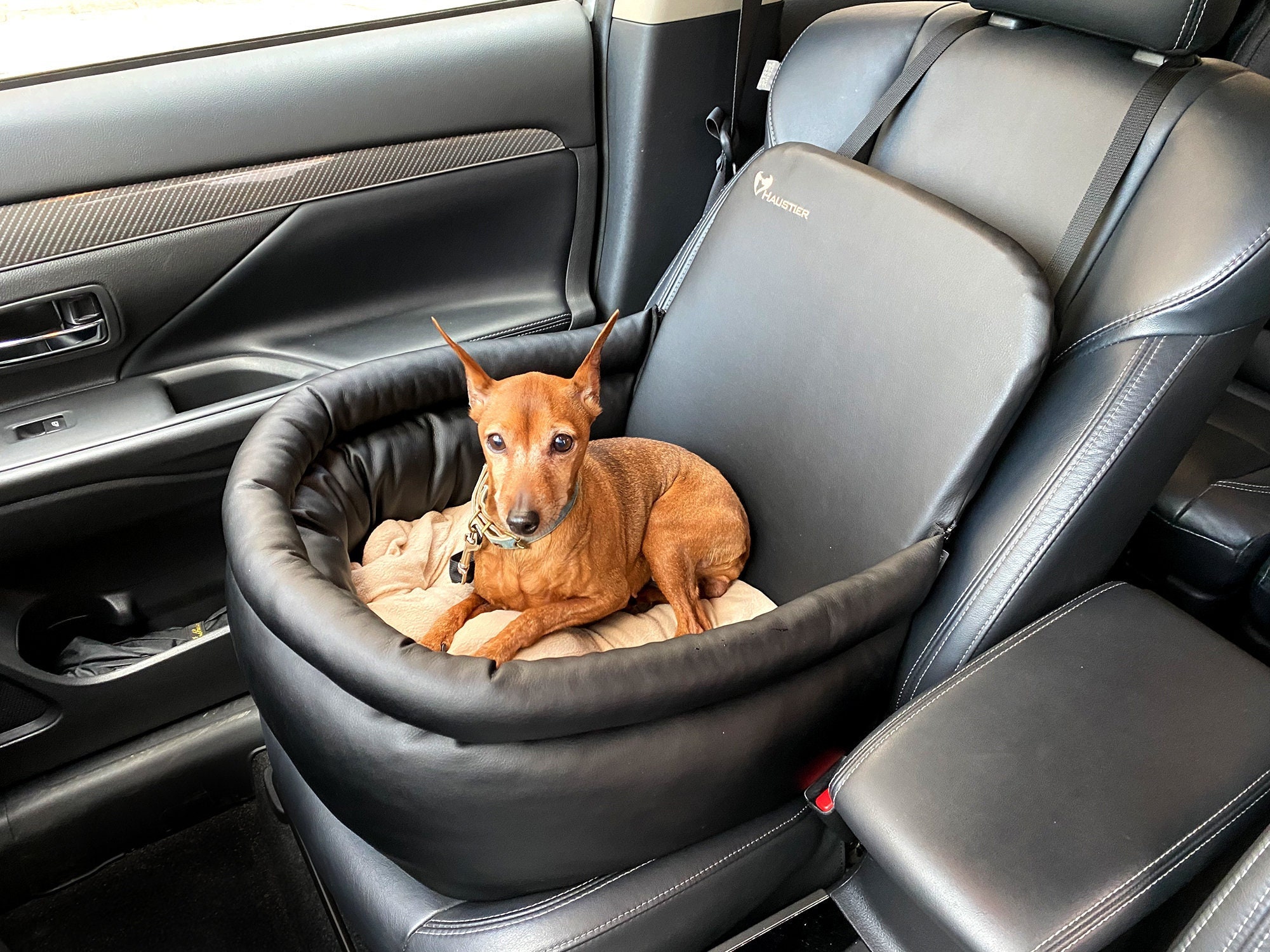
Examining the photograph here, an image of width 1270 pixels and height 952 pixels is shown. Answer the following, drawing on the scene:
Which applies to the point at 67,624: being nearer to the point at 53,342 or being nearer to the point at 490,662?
the point at 53,342

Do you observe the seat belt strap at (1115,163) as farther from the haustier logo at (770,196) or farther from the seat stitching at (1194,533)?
the seat stitching at (1194,533)

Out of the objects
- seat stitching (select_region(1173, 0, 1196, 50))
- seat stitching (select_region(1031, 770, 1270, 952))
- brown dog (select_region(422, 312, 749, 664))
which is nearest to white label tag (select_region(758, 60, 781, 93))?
brown dog (select_region(422, 312, 749, 664))

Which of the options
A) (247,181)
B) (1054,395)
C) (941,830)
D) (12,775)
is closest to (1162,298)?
(1054,395)

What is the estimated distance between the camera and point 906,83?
6.27 feet

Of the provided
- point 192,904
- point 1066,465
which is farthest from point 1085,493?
point 192,904

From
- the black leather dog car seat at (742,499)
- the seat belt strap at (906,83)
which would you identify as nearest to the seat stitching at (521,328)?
the black leather dog car seat at (742,499)

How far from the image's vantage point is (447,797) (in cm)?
131

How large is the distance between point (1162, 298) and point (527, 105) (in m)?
1.52

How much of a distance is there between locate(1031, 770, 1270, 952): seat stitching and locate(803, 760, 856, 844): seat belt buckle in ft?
1.11

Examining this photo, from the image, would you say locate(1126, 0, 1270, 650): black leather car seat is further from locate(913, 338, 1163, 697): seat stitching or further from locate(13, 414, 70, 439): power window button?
locate(13, 414, 70, 439): power window button

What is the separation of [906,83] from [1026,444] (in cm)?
82

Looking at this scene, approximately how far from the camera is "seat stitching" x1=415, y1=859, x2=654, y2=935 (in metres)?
1.43

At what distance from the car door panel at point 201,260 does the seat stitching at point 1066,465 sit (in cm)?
145

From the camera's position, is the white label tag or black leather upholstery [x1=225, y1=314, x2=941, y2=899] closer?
black leather upholstery [x1=225, y1=314, x2=941, y2=899]
